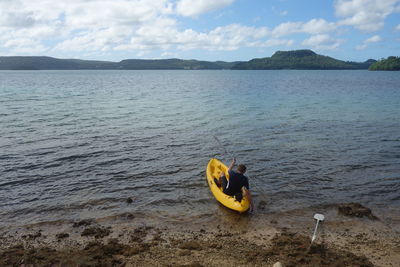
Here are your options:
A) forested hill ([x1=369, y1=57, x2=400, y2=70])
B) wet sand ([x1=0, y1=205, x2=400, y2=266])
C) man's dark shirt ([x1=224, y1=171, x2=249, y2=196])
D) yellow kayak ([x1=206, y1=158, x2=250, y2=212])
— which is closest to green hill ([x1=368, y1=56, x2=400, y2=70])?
Answer: forested hill ([x1=369, y1=57, x2=400, y2=70])

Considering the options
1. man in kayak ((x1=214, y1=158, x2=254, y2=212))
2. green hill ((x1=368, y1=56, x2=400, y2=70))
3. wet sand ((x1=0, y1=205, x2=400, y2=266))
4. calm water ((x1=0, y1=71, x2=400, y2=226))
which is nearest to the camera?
wet sand ((x1=0, y1=205, x2=400, y2=266))

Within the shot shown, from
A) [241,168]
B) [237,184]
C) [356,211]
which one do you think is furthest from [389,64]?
[241,168]

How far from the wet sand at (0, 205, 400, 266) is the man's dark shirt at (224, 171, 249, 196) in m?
0.83

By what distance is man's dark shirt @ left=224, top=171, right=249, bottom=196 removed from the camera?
11.6 m

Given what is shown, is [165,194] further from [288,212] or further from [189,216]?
[288,212]

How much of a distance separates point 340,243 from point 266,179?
214 inches

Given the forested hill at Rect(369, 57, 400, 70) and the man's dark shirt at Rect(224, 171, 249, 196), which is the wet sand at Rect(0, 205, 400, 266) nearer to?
the man's dark shirt at Rect(224, 171, 249, 196)

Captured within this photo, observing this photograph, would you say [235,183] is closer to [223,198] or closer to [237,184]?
[237,184]

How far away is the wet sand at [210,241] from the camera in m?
8.17

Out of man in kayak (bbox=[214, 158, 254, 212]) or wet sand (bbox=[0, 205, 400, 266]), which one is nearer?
wet sand (bbox=[0, 205, 400, 266])

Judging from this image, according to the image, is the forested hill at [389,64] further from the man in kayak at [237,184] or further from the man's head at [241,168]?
the man's head at [241,168]

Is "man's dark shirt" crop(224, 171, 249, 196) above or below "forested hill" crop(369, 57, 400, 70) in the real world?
below

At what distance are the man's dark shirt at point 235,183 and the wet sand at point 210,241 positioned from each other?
2.72ft

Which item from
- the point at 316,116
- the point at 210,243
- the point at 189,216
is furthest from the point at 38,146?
the point at 316,116
